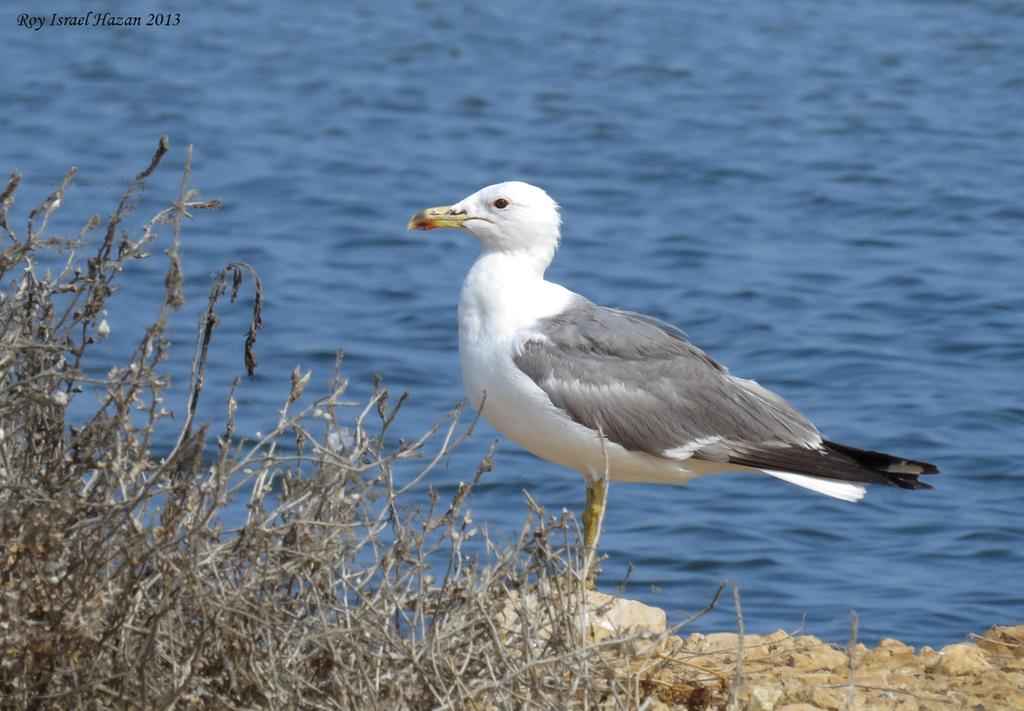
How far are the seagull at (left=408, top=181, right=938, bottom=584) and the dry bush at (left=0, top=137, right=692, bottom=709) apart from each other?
173 centimetres

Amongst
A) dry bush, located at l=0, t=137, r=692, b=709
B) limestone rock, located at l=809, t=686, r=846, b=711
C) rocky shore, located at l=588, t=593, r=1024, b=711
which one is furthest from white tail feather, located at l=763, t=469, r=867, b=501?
dry bush, located at l=0, t=137, r=692, b=709

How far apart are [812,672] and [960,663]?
479 mm

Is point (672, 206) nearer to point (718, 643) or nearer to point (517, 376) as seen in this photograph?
point (517, 376)

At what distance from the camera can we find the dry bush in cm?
413

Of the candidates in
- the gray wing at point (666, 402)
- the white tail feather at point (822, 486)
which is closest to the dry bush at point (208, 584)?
the gray wing at point (666, 402)

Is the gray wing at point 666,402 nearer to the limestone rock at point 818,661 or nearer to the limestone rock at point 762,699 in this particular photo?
the limestone rock at point 818,661

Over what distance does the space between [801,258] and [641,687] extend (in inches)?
348

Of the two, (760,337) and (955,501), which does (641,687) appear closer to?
(955,501)

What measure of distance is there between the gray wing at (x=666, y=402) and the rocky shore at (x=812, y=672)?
0.70 m

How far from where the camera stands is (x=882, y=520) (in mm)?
9773

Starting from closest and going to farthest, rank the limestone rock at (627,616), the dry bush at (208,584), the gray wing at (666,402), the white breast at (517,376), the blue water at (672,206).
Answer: the dry bush at (208,584), the limestone rock at (627,616), the white breast at (517,376), the gray wing at (666,402), the blue water at (672,206)

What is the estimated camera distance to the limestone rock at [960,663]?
5.76m

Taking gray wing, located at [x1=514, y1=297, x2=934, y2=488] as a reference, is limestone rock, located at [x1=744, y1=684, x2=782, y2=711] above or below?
below

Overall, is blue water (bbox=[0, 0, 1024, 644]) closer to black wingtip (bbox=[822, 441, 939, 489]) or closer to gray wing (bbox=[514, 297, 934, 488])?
gray wing (bbox=[514, 297, 934, 488])
